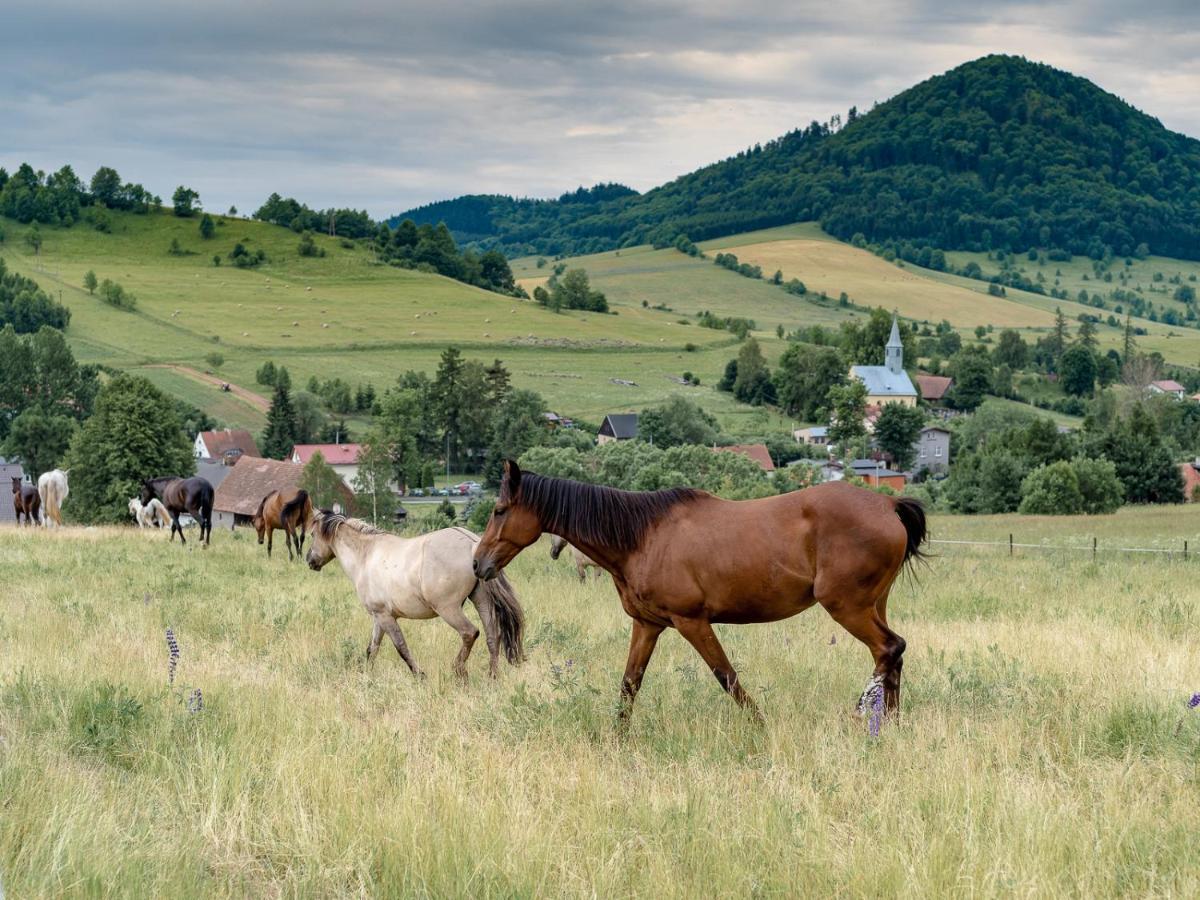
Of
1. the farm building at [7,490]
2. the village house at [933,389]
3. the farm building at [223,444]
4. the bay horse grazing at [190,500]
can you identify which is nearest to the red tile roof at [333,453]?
the farm building at [223,444]

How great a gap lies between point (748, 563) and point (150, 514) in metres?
29.0

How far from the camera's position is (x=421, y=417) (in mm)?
107688

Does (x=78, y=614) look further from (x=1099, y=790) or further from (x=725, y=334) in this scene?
(x=725, y=334)

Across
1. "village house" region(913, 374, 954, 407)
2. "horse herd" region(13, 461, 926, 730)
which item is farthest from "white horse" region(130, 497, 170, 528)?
"village house" region(913, 374, 954, 407)

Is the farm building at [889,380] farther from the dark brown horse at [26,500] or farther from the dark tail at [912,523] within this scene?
the dark tail at [912,523]

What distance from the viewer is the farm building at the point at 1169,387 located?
137 meters

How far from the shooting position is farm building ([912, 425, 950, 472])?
4823 inches

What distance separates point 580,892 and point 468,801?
117 centimetres

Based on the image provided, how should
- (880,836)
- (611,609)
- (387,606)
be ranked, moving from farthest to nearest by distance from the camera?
(611,609) → (387,606) → (880,836)

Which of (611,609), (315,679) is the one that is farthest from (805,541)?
(611,609)

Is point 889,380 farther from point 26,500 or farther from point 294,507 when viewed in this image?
point 294,507

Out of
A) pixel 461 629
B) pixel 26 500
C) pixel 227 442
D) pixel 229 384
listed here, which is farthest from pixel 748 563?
pixel 229 384

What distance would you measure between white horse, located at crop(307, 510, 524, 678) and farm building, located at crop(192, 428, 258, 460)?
90217mm

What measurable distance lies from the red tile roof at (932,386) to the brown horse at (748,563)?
147 meters
